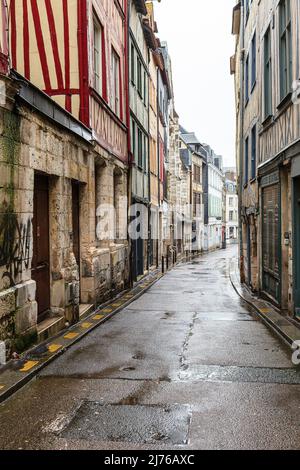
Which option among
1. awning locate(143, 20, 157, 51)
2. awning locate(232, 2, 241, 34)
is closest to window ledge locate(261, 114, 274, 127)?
awning locate(232, 2, 241, 34)

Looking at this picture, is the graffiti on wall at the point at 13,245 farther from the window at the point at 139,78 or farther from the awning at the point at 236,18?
the awning at the point at 236,18

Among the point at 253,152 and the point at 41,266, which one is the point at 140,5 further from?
the point at 41,266

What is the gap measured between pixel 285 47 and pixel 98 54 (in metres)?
4.45

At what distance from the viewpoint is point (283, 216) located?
1041 centimetres

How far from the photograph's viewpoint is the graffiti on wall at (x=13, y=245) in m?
6.18

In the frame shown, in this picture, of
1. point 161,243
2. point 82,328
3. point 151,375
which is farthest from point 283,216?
point 161,243

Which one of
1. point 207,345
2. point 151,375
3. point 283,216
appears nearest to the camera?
point 151,375

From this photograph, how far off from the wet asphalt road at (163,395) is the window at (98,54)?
19.9ft

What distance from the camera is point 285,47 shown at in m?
10.1

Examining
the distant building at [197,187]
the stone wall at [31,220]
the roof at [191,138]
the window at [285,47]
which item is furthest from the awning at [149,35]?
the roof at [191,138]

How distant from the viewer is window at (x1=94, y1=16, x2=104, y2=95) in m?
11.6

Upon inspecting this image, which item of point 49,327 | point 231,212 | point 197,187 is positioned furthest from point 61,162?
point 231,212

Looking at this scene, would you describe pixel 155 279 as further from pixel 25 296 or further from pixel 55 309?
pixel 25 296
